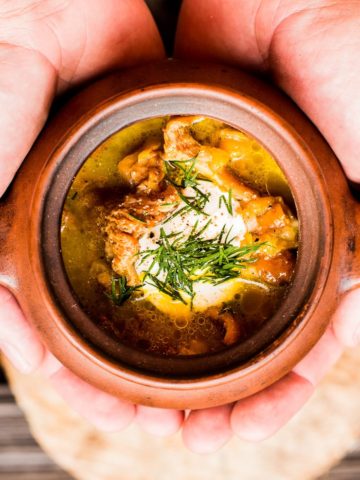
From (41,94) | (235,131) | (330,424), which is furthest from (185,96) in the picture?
(330,424)

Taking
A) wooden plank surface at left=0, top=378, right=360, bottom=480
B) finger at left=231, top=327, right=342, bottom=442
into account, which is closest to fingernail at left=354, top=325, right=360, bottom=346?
finger at left=231, top=327, right=342, bottom=442

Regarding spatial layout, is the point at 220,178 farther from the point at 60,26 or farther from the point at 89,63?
the point at 60,26

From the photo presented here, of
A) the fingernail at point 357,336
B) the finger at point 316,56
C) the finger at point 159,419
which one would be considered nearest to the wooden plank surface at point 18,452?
the finger at point 159,419

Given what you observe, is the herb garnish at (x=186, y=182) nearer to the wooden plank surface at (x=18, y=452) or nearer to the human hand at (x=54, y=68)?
the human hand at (x=54, y=68)

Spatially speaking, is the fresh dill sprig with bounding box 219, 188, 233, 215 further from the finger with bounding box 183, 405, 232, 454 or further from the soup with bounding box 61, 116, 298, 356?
the finger with bounding box 183, 405, 232, 454

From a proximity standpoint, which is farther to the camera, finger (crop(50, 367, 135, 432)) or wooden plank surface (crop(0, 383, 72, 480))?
wooden plank surface (crop(0, 383, 72, 480))
